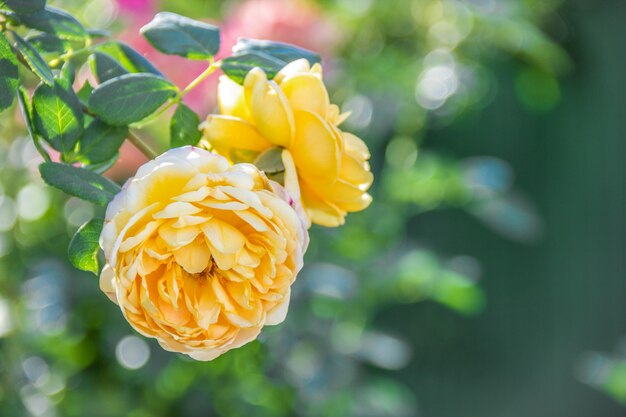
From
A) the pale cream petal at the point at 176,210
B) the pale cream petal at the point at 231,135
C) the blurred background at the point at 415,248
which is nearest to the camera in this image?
the pale cream petal at the point at 176,210

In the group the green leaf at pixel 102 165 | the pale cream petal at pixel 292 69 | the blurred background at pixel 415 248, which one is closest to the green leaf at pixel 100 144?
the green leaf at pixel 102 165

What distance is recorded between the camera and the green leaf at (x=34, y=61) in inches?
21.3

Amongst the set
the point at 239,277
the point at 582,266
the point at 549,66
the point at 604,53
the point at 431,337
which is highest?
the point at 239,277

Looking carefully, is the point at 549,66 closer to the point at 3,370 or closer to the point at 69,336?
the point at 69,336

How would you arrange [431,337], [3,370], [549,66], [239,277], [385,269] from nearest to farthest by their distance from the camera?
[239,277], [3,370], [385,269], [549,66], [431,337]

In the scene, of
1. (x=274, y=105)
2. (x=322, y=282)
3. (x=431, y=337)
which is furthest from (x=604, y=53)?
(x=274, y=105)

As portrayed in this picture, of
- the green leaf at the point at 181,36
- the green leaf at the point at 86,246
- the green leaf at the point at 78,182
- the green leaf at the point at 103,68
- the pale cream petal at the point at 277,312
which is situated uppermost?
the green leaf at the point at 181,36

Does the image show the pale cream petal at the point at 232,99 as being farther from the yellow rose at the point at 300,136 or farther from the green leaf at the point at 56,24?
the green leaf at the point at 56,24

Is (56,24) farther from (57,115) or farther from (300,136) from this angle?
(300,136)

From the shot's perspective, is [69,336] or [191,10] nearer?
[69,336]

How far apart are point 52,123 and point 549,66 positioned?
1.66 m

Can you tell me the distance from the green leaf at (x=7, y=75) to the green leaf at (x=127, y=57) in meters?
0.13

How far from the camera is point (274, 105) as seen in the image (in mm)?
575

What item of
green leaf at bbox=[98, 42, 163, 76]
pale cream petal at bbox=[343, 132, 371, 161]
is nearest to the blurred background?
green leaf at bbox=[98, 42, 163, 76]
